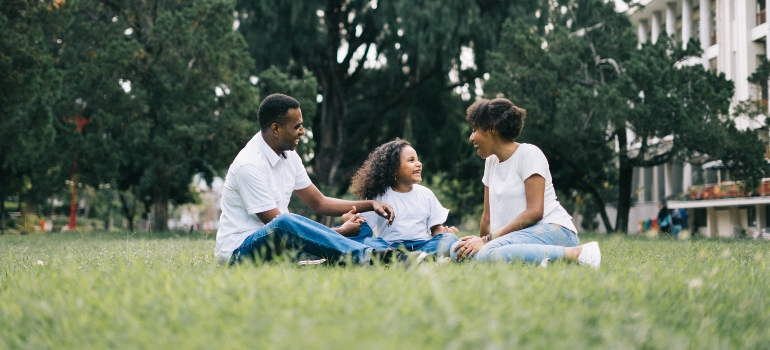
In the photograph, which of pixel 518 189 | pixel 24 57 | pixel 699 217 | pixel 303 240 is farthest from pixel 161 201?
pixel 699 217

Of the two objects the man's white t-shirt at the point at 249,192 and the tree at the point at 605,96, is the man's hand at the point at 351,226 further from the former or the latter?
the tree at the point at 605,96

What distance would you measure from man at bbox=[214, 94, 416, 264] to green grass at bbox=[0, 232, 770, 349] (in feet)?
3.72

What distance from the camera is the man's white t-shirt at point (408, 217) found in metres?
6.99

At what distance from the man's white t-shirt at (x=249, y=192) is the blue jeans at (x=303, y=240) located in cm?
27

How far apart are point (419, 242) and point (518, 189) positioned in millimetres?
1224

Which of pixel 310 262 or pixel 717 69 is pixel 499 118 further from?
pixel 717 69

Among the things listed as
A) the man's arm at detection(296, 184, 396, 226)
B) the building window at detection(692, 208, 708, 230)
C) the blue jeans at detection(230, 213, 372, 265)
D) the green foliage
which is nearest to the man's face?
the man's arm at detection(296, 184, 396, 226)

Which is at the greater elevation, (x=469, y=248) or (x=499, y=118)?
(x=499, y=118)

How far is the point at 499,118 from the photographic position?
6.12 meters

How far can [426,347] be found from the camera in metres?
2.49

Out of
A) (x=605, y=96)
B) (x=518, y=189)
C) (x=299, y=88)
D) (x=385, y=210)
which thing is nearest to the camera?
(x=518, y=189)

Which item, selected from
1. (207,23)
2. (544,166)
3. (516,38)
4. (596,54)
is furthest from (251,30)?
(544,166)

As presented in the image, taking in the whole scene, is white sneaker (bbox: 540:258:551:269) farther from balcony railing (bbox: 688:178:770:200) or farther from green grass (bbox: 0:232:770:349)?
balcony railing (bbox: 688:178:770:200)

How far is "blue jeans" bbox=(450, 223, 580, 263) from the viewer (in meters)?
5.53
